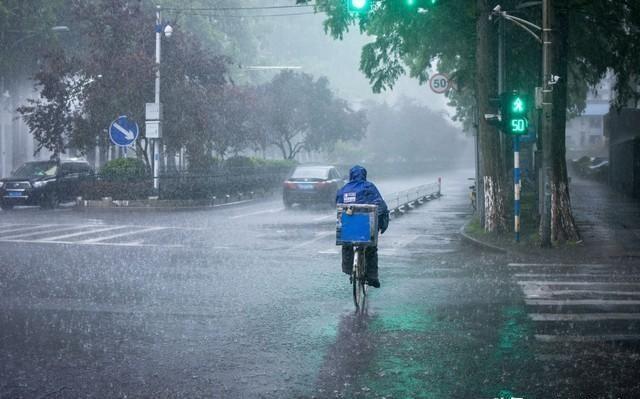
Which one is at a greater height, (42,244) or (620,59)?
(620,59)

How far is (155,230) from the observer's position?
19625 millimetres

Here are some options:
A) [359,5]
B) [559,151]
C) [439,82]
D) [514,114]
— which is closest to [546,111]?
[514,114]

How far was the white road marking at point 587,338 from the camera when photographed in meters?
7.66

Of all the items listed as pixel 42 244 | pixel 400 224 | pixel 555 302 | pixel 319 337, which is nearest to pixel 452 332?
pixel 319 337

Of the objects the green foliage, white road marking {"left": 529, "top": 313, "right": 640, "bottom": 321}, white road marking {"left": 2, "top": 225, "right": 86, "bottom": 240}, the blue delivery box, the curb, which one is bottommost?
white road marking {"left": 529, "top": 313, "right": 640, "bottom": 321}

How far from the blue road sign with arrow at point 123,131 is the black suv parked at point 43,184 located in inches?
137

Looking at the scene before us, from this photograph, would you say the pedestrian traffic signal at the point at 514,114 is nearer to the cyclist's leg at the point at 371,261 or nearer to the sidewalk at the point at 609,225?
the sidewalk at the point at 609,225

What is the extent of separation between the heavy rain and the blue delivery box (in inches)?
1.0

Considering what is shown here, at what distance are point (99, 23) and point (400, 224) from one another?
16384mm

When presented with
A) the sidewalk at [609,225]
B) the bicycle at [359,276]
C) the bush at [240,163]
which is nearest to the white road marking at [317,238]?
the sidewalk at [609,225]

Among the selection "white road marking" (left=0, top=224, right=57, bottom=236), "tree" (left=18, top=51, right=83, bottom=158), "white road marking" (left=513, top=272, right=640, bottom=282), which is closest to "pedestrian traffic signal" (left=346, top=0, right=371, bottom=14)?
"white road marking" (left=513, top=272, right=640, bottom=282)

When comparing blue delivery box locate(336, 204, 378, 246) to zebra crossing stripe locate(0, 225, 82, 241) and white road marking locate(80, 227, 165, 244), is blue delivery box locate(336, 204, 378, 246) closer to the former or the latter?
white road marking locate(80, 227, 165, 244)

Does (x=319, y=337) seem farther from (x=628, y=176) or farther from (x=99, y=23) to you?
(x=628, y=176)

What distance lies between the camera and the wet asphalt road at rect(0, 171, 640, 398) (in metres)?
6.17
